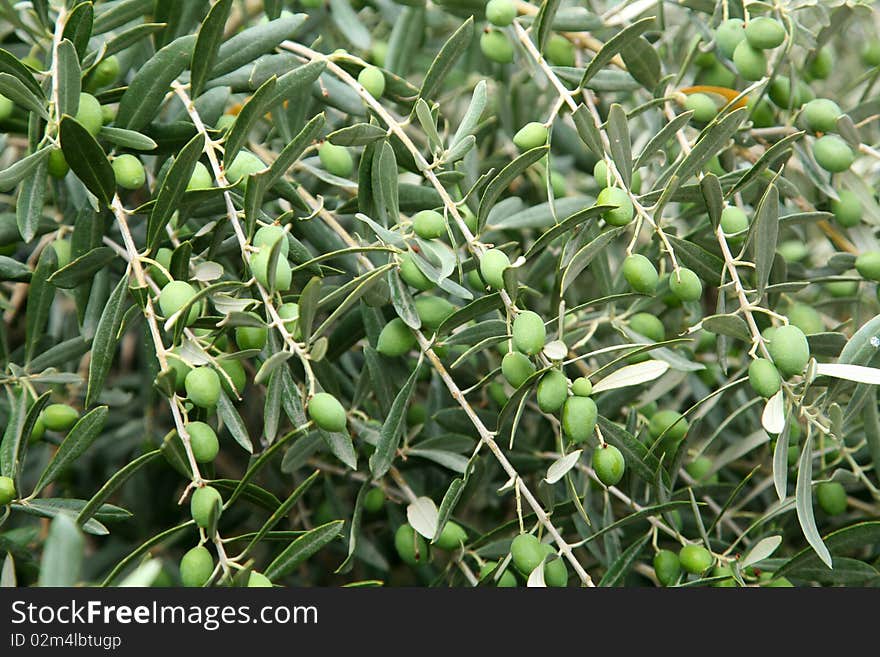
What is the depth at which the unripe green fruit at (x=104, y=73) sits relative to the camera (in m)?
0.86

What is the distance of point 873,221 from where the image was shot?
104cm

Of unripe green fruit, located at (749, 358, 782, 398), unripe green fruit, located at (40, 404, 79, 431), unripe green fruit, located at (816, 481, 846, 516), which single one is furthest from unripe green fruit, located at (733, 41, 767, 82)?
unripe green fruit, located at (40, 404, 79, 431)

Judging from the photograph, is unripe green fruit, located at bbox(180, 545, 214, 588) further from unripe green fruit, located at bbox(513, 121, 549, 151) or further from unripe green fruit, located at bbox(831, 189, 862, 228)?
unripe green fruit, located at bbox(831, 189, 862, 228)

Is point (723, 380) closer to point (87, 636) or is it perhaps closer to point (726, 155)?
point (726, 155)

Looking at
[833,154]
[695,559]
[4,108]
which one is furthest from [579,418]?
[4,108]

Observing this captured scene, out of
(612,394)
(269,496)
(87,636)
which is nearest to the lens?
(87,636)

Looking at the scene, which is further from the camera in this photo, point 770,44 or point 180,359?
point 770,44

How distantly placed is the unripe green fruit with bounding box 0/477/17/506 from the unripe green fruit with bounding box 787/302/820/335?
810 mm

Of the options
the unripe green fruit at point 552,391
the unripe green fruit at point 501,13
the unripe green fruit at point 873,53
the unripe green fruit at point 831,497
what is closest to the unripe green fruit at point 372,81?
the unripe green fruit at point 501,13

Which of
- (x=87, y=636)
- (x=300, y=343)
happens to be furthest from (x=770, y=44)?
(x=87, y=636)

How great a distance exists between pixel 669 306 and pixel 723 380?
177mm

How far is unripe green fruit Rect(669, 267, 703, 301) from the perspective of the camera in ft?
2.75

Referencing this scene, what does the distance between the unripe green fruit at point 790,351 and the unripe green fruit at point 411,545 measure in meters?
0.41

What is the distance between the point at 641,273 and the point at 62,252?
0.59 meters
